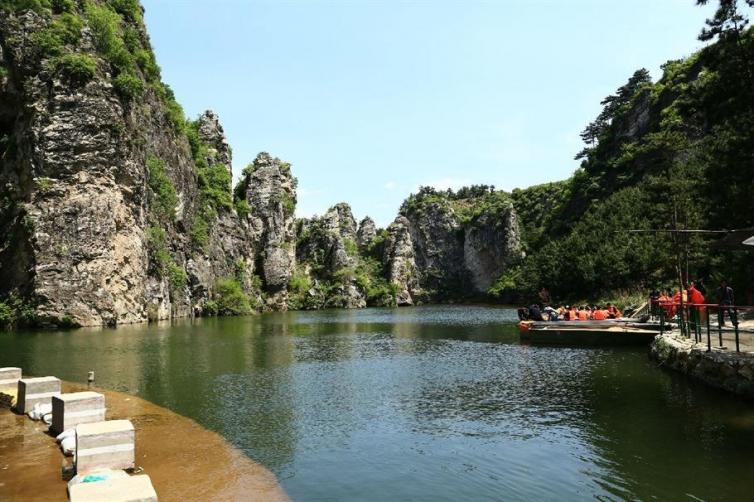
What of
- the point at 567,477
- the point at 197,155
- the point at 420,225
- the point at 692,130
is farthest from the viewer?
the point at 420,225

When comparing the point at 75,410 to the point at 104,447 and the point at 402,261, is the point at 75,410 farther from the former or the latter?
the point at 402,261

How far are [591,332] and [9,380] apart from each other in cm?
A: 2662

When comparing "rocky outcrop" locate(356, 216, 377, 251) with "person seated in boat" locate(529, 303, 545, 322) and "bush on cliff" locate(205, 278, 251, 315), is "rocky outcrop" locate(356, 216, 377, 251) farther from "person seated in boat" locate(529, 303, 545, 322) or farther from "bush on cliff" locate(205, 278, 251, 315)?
"person seated in boat" locate(529, 303, 545, 322)

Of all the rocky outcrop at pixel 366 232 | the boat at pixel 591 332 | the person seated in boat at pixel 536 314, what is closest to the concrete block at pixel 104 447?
the boat at pixel 591 332

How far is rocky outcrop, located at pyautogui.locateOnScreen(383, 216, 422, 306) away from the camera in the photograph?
12838 cm

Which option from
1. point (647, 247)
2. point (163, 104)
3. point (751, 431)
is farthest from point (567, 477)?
point (163, 104)

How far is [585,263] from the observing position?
5778 centimetres

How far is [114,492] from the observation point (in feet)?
23.6

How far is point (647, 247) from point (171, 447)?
4993cm

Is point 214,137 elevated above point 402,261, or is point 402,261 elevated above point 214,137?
point 214,137

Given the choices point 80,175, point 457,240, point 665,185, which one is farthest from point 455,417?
point 457,240

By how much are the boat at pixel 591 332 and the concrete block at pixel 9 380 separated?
25.2 m

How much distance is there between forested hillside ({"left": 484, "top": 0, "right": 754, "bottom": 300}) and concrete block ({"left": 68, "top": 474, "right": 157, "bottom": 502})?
18.7m

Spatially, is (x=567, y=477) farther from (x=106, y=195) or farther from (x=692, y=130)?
(x=692, y=130)
